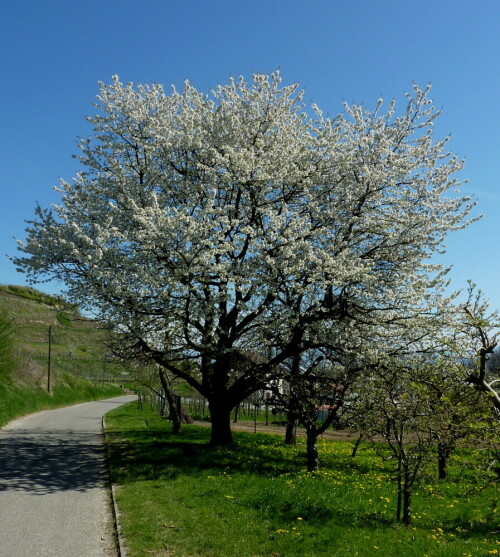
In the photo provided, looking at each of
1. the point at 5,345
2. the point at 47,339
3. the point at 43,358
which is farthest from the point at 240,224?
the point at 47,339

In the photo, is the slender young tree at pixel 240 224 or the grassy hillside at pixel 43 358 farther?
the grassy hillside at pixel 43 358

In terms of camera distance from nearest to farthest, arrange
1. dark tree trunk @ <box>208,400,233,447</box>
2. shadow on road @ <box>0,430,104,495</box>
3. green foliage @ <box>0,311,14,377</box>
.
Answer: shadow on road @ <box>0,430,104,495</box> < dark tree trunk @ <box>208,400,233,447</box> < green foliage @ <box>0,311,14,377</box>

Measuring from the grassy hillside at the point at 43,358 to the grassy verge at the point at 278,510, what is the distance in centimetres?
542

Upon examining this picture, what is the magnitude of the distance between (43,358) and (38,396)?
21.5 meters

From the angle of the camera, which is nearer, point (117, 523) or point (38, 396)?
point (117, 523)

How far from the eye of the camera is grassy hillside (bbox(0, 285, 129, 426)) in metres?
24.5

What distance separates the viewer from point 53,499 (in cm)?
934

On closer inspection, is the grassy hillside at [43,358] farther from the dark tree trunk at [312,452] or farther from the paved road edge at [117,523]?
the dark tree trunk at [312,452]

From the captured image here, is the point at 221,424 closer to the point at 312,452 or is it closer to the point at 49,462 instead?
the point at 312,452

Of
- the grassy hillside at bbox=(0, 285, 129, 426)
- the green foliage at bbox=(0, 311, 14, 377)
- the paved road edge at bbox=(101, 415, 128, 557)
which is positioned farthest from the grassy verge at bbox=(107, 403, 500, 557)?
the green foliage at bbox=(0, 311, 14, 377)

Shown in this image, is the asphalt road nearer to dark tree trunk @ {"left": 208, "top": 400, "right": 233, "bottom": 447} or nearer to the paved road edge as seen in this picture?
the paved road edge

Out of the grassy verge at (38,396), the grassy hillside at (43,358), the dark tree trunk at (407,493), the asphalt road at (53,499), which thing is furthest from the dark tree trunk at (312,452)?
the grassy verge at (38,396)

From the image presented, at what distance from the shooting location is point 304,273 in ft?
43.2

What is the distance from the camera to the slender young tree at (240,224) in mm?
12633
